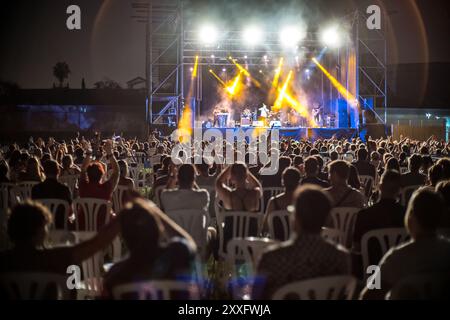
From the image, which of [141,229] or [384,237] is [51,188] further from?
[384,237]

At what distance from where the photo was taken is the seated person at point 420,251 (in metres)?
3.22

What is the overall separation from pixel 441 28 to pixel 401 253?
1264 inches

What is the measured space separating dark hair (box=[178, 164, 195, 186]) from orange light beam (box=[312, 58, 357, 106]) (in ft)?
62.5

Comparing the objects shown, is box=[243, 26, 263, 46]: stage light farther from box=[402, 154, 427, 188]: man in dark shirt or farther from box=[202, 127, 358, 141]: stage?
box=[402, 154, 427, 188]: man in dark shirt

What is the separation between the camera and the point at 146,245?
2887 mm

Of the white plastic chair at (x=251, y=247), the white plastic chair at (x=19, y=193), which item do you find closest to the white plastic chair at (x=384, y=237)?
the white plastic chair at (x=251, y=247)

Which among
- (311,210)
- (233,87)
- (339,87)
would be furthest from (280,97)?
(311,210)

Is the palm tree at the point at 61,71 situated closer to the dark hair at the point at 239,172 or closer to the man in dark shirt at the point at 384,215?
the dark hair at the point at 239,172

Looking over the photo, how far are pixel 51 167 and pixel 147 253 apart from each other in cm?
357

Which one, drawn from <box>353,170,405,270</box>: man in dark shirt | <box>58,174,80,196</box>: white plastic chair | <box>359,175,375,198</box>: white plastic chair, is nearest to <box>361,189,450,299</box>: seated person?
<box>353,170,405,270</box>: man in dark shirt

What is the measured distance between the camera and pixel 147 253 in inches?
114

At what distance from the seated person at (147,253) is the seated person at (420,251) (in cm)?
129
